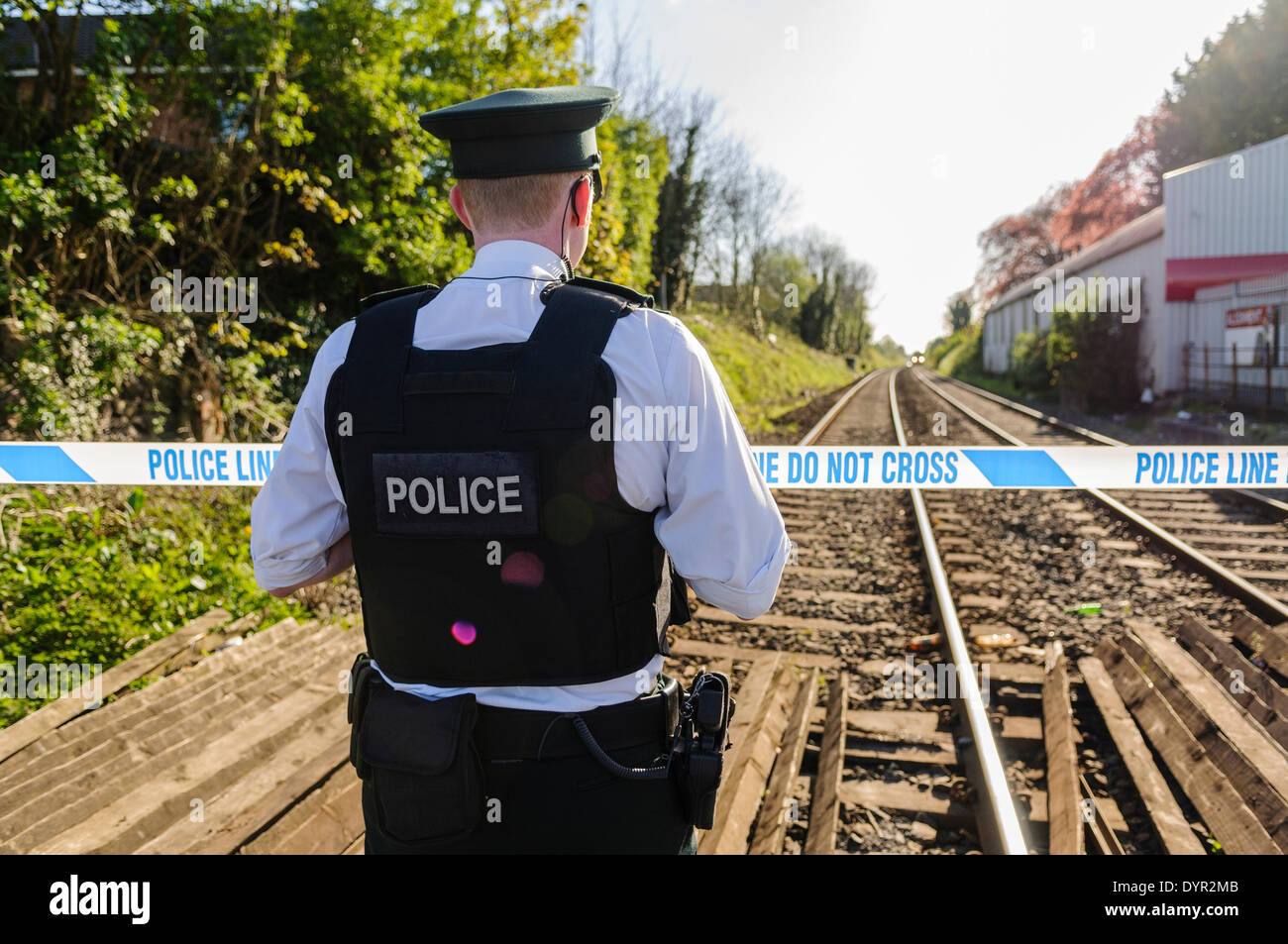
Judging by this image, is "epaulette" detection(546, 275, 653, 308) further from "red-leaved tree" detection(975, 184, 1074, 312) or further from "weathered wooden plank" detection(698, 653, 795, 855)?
"red-leaved tree" detection(975, 184, 1074, 312)

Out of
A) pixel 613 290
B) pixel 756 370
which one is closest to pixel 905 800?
pixel 613 290

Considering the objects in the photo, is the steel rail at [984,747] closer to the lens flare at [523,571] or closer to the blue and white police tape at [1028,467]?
the blue and white police tape at [1028,467]

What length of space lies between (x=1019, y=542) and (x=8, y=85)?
971cm

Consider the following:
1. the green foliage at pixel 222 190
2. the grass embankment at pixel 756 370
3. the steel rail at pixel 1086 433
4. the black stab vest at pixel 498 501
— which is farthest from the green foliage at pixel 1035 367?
the black stab vest at pixel 498 501

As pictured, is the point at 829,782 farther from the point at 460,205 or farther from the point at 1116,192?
the point at 1116,192

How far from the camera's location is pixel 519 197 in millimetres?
1618

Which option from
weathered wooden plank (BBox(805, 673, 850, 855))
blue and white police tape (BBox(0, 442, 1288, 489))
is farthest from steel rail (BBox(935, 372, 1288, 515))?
weathered wooden plank (BBox(805, 673, 850, 855))

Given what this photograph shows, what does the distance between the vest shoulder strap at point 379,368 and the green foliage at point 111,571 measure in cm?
402

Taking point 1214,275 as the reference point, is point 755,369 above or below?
below

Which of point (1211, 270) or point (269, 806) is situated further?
point (1211, 270)

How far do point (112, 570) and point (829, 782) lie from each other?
515 cm

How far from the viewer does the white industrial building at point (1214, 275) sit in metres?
17.6
